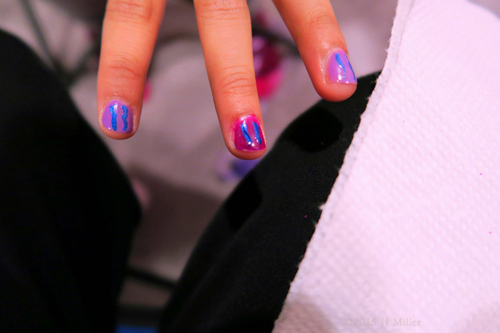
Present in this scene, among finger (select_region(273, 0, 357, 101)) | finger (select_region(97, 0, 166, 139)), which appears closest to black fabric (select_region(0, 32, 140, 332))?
finger (select_region(97, 0, 166, 139))

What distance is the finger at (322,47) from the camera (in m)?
0.27

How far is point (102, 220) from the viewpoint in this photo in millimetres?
508

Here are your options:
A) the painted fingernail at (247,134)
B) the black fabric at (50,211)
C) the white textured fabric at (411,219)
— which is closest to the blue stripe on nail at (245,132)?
the painted fingernail at (247,134)

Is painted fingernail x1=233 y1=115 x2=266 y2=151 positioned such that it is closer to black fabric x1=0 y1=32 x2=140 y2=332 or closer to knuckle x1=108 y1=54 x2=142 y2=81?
knuckle x1=108 y1=54 x2=142 y2=81

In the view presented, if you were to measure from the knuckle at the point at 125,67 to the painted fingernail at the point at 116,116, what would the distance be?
0.03 m

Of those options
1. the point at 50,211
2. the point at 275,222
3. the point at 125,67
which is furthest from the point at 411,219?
the point at 50,211

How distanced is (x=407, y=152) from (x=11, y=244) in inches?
20.1

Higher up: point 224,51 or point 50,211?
point 224,51

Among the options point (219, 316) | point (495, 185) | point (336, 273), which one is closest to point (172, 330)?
point (219, 316)

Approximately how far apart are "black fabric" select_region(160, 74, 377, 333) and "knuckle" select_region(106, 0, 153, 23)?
23 centimetres

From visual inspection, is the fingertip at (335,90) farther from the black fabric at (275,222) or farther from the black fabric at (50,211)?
the black fabric at (50,211)

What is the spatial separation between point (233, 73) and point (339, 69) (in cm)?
11

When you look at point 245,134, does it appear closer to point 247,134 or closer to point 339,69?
point 247,134

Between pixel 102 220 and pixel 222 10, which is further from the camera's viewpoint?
pixel 102 220
